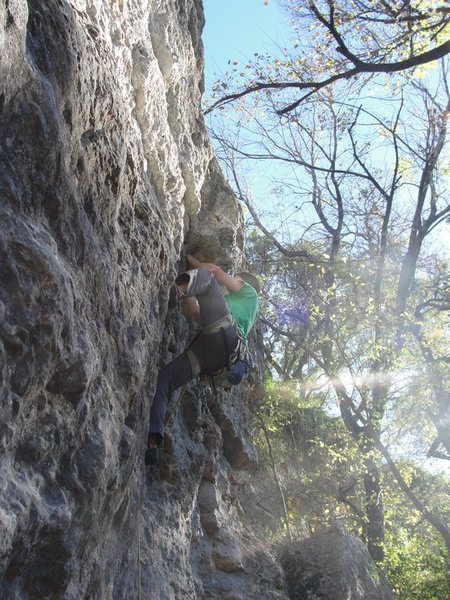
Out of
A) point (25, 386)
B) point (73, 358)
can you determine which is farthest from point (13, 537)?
point (73, 358)

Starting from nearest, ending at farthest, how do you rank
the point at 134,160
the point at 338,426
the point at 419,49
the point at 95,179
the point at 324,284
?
the point at 95,179
the point at 134,160
the point at 419,49
the point at 338,426
the point at 324,284

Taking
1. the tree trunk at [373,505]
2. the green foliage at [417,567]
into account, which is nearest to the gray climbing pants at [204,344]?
the green foliage at [417,567]

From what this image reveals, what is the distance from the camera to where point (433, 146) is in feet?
44.1

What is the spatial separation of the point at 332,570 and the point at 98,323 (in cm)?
444

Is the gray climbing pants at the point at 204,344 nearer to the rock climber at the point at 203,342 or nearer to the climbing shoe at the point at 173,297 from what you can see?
the rock climber at the point at 203,342

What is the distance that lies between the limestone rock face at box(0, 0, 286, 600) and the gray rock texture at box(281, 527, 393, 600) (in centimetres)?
48

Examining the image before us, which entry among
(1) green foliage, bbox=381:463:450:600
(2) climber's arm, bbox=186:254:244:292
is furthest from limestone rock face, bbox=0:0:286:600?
(1) green foliage, bbox=381:463:450:600

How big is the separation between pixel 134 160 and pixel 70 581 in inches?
118

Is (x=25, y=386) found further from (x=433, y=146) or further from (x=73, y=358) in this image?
(x=433, y=146)

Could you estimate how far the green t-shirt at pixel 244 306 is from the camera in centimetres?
580

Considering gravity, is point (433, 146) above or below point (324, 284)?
above

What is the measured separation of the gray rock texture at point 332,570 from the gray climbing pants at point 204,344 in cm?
281

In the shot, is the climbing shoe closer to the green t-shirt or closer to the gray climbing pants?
the green t-shirt

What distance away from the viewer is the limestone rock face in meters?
2.47
